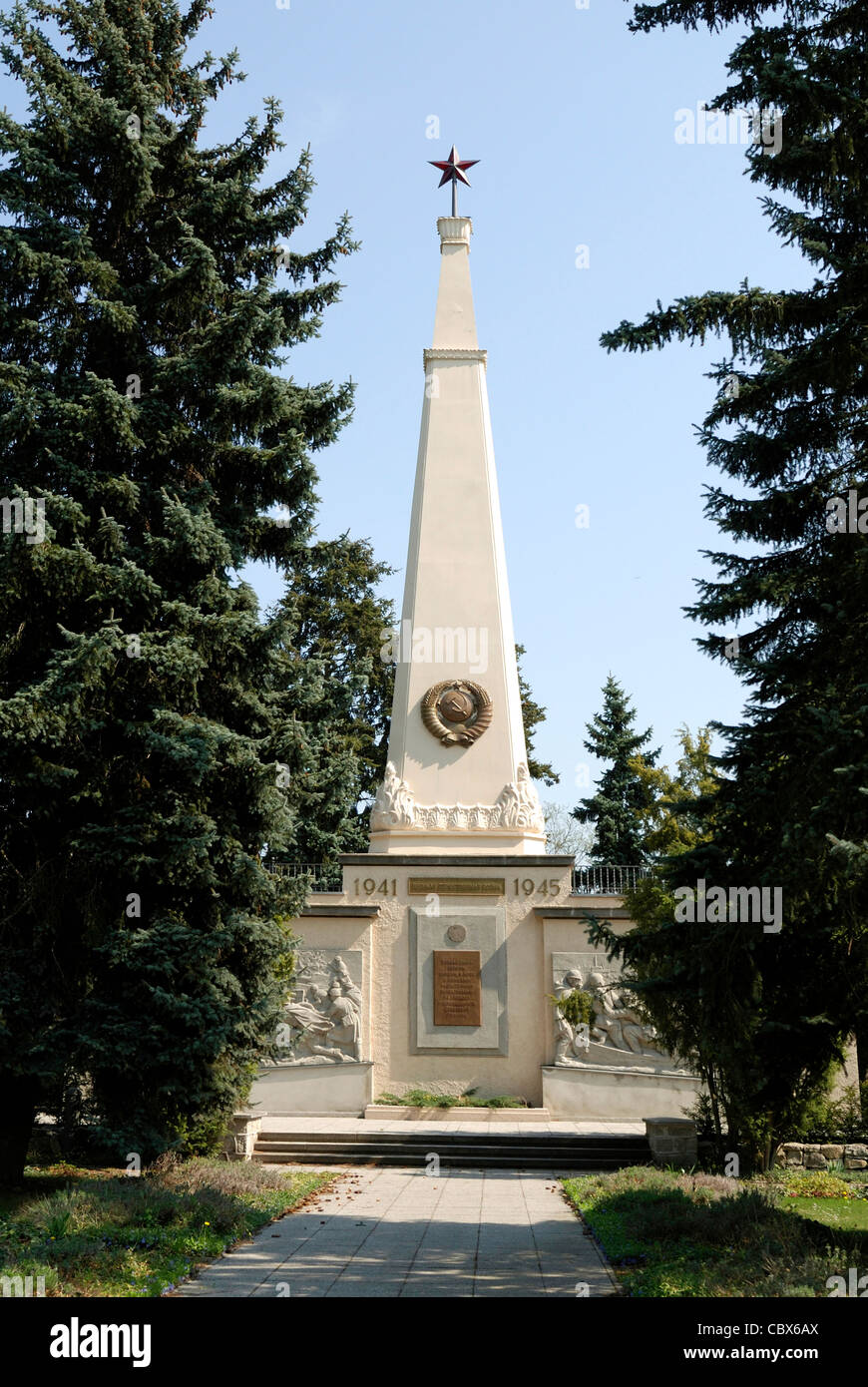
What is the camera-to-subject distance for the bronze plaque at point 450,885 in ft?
65.8

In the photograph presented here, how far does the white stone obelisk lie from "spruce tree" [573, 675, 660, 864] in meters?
11.9

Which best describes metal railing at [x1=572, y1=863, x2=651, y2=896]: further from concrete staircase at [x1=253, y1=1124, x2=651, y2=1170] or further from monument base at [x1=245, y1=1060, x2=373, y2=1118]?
concrete staircase at [x1=253, y1=1124, x2=651, y2=1170]

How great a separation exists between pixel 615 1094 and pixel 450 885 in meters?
4.23

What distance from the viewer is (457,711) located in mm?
21391

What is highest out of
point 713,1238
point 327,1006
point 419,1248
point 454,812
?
point 454,812

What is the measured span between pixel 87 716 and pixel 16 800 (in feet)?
3.85

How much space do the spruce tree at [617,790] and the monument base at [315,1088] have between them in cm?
1535

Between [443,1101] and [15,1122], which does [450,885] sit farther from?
[15,1122]

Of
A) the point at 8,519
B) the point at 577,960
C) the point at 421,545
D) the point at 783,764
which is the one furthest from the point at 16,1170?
the point at 421,545

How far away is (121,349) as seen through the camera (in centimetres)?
1302

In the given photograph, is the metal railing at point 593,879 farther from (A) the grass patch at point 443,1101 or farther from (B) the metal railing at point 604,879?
(A) the grass patch at point 443,1101

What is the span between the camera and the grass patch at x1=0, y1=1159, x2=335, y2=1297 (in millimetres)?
7762

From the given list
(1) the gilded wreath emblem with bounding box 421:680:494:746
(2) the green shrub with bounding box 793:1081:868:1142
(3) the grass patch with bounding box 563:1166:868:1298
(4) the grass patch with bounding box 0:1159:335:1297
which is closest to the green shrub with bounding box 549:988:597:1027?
(2) the green shrub with bounding box 793:1081:868:1142

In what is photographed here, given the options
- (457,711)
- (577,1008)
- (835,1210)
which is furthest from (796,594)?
(457,711)
